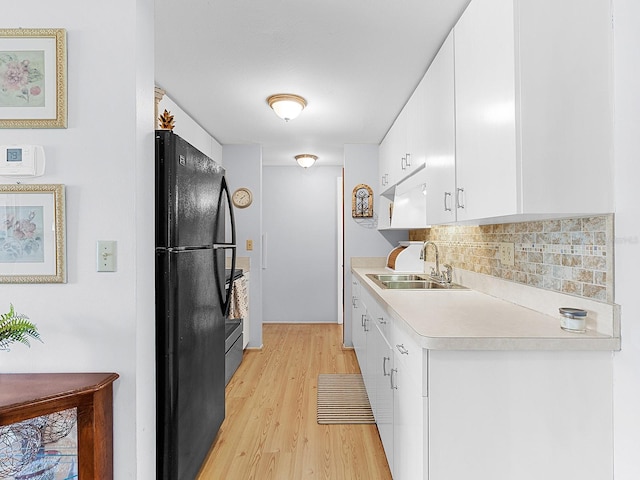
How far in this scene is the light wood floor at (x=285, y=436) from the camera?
2.13 metres

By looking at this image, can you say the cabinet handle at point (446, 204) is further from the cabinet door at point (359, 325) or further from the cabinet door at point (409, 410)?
the cabinet door at point (359, 325)

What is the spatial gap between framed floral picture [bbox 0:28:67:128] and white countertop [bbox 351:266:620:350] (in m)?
1.54

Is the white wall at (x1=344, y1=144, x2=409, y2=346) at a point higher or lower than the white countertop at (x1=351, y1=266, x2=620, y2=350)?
higher

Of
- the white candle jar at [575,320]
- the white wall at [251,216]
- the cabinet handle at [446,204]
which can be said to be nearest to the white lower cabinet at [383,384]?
the cabinet handle at [446,204]

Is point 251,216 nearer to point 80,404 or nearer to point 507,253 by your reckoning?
point 507,253

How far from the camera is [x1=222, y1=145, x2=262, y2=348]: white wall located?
4.43 metres

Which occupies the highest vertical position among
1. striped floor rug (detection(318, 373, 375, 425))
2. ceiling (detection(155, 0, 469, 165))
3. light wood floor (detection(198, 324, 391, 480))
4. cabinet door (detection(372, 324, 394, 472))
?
ceiling (detection(155, 0, 469, 165))

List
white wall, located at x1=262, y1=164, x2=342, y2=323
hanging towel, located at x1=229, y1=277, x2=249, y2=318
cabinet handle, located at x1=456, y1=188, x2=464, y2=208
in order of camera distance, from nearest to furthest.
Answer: cabinet handle, located at x1=456, y1=188, x2=464, y2=208 → hanging towel, located at x1=229, y1=277, x2=249, y2=318 → white wall, located at x1=262, y1=164, x2=342, y2=323

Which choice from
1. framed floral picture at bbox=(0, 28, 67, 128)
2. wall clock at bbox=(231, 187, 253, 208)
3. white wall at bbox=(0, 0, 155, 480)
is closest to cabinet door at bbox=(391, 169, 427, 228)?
wall clock at bbox=(231, 187, 253, 208)

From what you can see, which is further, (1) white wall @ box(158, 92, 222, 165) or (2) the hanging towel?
(2) the hanging towel

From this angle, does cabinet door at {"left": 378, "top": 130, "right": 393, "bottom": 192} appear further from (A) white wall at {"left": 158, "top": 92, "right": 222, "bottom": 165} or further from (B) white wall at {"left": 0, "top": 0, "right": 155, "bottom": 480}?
(B) white wall at {"left": 0, "top": 0, "right": 155, "bottom": 480}

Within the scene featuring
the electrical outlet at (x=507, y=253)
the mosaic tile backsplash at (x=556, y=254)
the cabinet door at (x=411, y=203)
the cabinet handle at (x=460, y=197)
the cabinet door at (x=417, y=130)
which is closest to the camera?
the mosaic tile backsplash at (x=556, y=254)

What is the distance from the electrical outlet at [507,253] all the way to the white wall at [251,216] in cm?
281

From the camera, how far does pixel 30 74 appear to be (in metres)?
1.44
